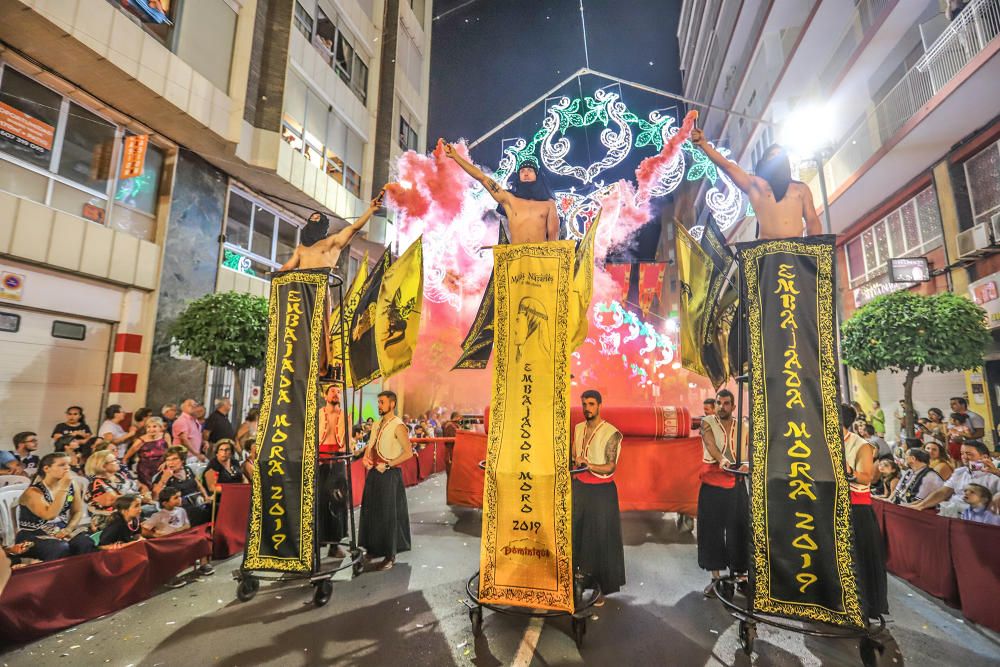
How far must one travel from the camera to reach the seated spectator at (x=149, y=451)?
6.65 metres

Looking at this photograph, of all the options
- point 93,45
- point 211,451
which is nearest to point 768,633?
point 211,451

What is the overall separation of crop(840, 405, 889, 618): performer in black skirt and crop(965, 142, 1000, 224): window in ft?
29.3

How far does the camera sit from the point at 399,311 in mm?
5328

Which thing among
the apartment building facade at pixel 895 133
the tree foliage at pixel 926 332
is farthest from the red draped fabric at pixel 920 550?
the apartment building facade at pixel 895 133

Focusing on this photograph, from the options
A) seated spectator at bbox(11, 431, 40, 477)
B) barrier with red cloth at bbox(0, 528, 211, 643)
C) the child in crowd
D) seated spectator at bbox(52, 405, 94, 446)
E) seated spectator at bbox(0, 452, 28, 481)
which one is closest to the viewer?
barrier with red cloth at bbox(0, 528, 211, 643)

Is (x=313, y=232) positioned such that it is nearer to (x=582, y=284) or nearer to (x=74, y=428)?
(x=582, y=284)

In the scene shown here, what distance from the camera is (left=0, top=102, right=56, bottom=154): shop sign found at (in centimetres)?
798

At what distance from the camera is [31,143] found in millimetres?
8312

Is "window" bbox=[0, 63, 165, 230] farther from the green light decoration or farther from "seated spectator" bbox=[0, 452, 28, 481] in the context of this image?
"seated spectator" bbox=[0, 452, 28, 481]

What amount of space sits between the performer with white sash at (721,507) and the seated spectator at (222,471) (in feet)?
18.2

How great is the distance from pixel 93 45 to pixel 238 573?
351 inches

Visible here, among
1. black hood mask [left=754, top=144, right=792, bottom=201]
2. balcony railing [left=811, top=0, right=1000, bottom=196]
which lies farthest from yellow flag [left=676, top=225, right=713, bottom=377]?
balcony railing [left=811, top=0, right=1000, bottom=196]

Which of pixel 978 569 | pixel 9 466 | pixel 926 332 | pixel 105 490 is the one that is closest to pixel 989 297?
pixel 926 332

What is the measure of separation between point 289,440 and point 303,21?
13915 millimetres
